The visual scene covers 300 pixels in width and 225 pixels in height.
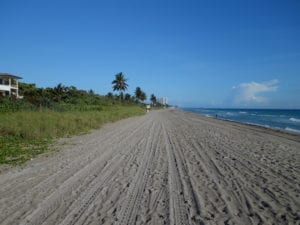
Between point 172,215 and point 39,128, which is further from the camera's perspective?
point 39,128

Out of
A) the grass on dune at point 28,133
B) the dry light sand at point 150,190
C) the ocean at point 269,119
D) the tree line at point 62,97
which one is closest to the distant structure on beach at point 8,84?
the tree line at point 62,97

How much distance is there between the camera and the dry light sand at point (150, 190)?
460 cm

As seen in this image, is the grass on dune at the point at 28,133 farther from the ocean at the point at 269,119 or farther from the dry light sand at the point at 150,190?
the ocean at the point at 269,119

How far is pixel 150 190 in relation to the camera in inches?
237

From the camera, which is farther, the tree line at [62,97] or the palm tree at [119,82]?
the palm tree at [119,82]

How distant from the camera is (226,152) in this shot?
36.9 ft

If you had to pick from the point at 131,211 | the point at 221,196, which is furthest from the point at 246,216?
the point at 131,211

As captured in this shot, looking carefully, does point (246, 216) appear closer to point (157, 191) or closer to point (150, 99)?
point (157, 191)

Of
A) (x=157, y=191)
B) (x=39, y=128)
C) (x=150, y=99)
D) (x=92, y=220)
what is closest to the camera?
(x=92, y=220)

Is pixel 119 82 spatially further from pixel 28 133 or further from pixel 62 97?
pixel 28 133

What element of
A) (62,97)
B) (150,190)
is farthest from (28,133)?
(62,97)

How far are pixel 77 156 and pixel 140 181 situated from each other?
380 centimetres

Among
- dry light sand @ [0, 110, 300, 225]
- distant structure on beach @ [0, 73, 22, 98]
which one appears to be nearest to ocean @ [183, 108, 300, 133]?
dry light sand @ [0, 110, 300, 225]

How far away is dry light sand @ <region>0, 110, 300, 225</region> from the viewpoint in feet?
15.1
